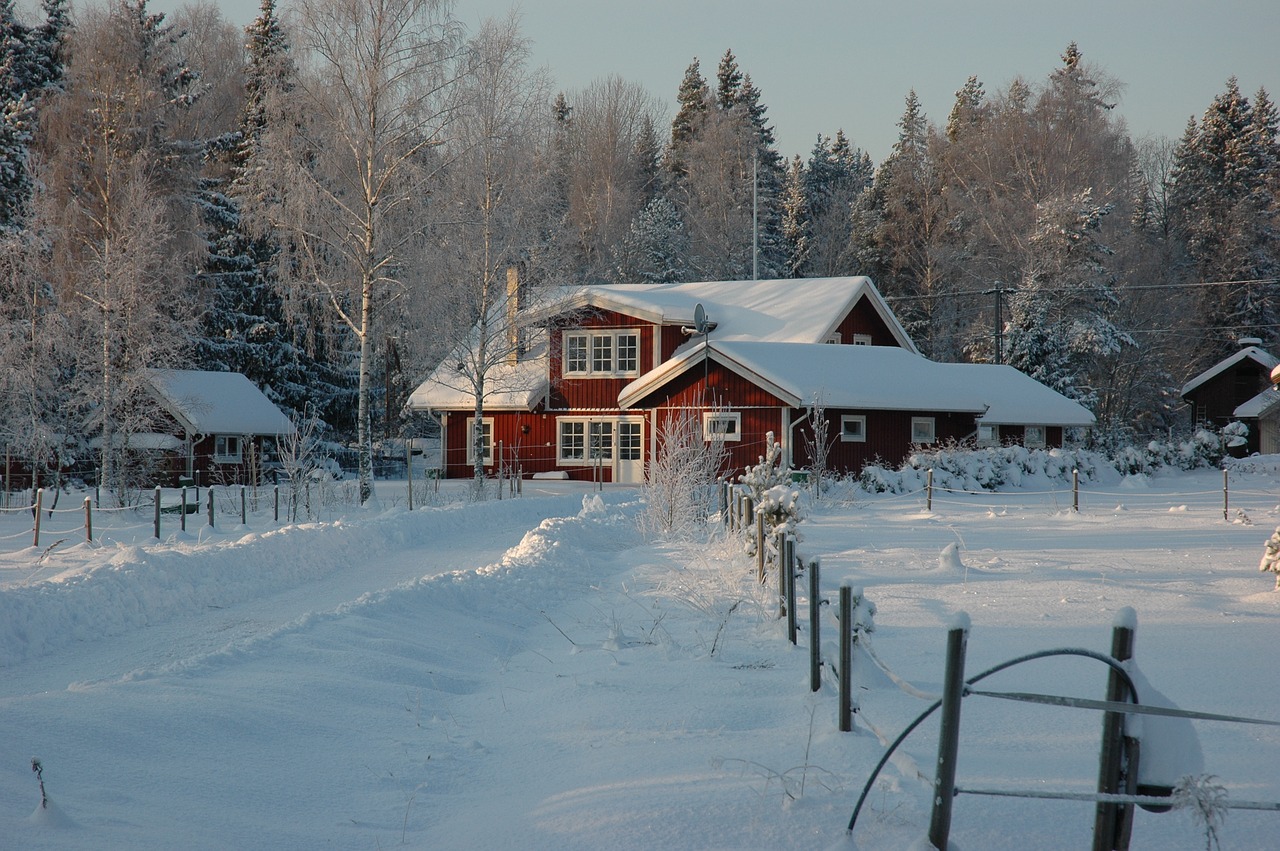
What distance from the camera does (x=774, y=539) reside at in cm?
987

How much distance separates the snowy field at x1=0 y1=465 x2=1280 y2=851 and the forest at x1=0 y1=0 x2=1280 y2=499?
1337 cm

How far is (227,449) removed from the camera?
117ft

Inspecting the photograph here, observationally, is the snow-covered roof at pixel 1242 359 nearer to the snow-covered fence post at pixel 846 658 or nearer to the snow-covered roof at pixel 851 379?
the snow-covered roof at pixel 851 379

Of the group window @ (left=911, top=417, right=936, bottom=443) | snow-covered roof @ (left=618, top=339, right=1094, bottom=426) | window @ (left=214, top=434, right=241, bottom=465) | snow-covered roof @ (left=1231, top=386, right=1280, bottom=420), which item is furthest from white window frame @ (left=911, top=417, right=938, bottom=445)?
window @ (left=214, top=434, right=241, bottom=465)

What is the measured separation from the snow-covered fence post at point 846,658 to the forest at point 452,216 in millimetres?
18670

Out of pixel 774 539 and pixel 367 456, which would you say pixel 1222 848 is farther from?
pixel 367 456

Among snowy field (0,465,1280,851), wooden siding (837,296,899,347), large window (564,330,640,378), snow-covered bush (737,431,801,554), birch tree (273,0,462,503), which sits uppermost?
birch tree (273,0,462,503)

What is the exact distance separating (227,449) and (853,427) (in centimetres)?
2206

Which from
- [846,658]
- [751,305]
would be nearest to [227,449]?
[751,305]

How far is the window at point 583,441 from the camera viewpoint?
33.3m

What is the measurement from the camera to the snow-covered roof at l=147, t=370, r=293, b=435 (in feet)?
107

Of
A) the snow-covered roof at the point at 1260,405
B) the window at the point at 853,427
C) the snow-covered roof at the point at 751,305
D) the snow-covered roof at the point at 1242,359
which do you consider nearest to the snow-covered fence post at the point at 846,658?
the window at the point at 853,427

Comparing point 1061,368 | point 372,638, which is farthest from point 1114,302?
point 372,638

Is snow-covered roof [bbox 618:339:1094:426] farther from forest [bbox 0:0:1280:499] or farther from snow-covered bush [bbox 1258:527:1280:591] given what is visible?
snow-covered bush [bbox 1258:527:1280:591]
